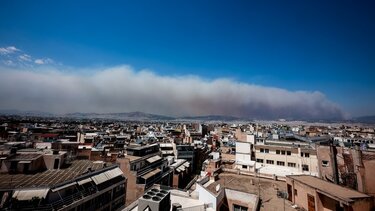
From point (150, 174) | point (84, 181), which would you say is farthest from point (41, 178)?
point (150, 174)

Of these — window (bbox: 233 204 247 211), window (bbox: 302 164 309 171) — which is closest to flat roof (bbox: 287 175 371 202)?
window (bbox: 233 204 247 211)

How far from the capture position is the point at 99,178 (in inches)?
1323

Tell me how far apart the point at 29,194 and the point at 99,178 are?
10.5 m

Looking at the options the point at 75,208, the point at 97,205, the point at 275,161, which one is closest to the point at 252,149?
the point at 275,161

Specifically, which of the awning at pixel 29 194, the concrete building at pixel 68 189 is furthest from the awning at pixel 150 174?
the awning at pixel 29 194

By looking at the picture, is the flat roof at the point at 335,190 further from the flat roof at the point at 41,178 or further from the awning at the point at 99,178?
the flat roof at the point at 41,178

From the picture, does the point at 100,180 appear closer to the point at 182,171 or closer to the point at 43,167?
the point at 43,167

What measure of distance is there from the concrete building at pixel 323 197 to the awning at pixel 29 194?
86.1ft

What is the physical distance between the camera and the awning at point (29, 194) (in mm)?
23359

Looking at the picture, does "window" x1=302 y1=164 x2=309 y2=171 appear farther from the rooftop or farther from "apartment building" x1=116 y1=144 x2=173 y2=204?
"apartment building" x1=116 y1=144 x2=173 y2=204

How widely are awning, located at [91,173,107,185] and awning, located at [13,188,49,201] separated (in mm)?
8167

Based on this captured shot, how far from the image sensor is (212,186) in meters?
25.4

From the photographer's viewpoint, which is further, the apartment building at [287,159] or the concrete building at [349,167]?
the apartment building at [287,159]

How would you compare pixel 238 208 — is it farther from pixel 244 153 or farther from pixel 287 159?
pixel 287 159
